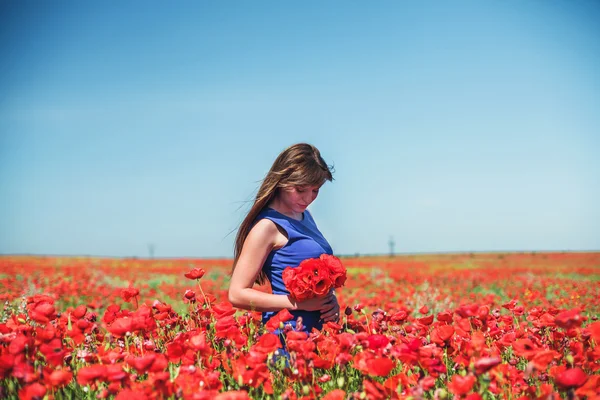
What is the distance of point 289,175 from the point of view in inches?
129

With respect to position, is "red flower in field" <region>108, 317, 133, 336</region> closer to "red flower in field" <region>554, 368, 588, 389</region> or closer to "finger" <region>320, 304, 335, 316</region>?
"finger" <region>320, 304, 335, 316</region>

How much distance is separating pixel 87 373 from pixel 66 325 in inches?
54.5

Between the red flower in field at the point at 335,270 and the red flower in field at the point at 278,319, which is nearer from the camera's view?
the red flower in field at the point at 278,319

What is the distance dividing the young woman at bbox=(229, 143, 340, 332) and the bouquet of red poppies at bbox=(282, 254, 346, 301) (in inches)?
8.4

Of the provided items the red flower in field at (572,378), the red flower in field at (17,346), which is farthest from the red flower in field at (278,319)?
the red flower in field at (572,378)

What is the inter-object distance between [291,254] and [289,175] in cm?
50

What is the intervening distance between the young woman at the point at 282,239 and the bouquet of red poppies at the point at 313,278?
213 millimetres

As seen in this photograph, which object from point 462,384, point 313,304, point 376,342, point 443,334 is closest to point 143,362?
point 376,342

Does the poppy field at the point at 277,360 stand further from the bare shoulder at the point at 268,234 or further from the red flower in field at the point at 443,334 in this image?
the bare shoulder at the point at 268,234

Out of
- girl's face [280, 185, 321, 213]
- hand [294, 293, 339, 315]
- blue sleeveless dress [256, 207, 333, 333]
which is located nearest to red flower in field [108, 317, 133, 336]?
hand [294, 293, 339, 315]

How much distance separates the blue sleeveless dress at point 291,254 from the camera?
10.5 ft

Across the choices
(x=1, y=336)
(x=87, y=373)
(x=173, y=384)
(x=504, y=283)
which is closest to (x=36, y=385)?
(x=87, y=373)

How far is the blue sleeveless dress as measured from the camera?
126 inches

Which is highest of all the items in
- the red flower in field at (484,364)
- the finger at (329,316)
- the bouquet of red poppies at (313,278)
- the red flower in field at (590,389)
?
the bouquet of red poppies at (313,278)
